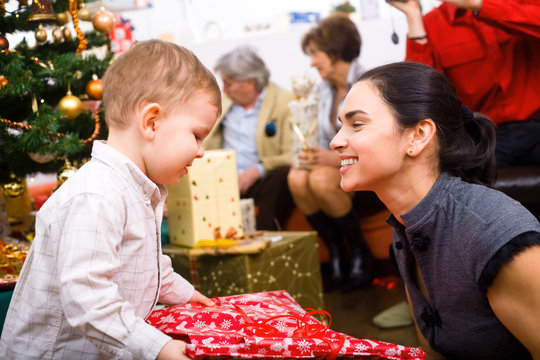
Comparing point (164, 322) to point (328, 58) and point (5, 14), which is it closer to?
point (5, 14)

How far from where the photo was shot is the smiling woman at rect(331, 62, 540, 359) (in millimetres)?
1191

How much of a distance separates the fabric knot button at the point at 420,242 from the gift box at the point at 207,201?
93 cm

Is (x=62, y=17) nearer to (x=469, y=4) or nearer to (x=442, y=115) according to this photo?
(x=442, y=115)

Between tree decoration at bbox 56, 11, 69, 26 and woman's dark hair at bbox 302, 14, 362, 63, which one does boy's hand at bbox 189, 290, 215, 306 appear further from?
woman's dark hair at bbox 302, 14, 362, 63

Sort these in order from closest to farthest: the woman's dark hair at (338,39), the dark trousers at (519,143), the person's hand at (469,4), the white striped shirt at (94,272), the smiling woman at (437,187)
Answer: the white striped shirt at (94,272) < the smiling woman at (437,187) < the person's hand at (469,4) < the dark trousers at (519,143) < the woman's dark hair at (338,39)

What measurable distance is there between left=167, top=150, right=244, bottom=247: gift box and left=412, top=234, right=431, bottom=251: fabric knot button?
3.04ft

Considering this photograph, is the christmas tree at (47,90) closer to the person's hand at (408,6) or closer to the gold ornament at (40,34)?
the gold ornament at (40,34)

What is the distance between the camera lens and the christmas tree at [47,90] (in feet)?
5.61

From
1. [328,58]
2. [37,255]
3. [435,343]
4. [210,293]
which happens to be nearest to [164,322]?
[37,255]

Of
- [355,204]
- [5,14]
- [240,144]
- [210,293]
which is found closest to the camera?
[5,14]

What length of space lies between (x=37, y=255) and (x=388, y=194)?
2.57 feet

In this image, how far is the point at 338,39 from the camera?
3.19 meters

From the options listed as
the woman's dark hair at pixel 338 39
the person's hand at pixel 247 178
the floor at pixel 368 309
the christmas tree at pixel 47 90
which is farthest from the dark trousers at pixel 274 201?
the christmas tree at pixel 47 90

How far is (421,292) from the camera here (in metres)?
1.43
